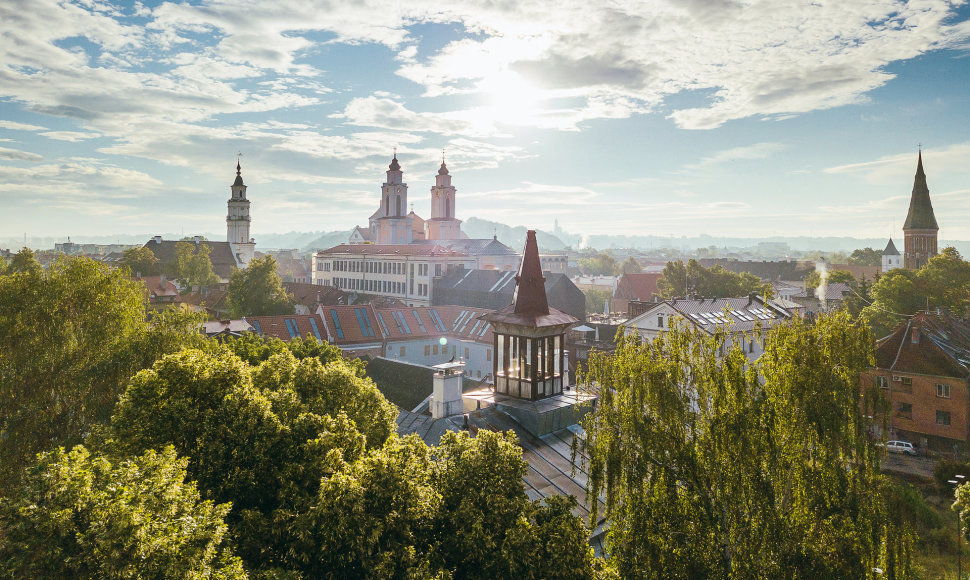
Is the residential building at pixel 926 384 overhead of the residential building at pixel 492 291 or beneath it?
beneath

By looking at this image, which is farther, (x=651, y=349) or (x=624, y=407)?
(x=651, y=349)

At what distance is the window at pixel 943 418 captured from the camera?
129 feet

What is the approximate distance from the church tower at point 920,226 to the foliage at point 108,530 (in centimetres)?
10636

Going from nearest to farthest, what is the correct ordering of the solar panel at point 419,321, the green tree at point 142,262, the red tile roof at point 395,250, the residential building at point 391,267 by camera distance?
1. the solar panel at point 419,321
2. the residential building at point 391,267
3. the red tile roof at point 395,250
4. the green tree at point 142,262

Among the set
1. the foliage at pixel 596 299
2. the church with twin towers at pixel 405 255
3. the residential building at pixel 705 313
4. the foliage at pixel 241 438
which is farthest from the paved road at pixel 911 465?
the foliage at pixel 596 299

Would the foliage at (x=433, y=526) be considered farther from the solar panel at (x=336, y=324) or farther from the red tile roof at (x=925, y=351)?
the solar panel at (x=336, y=324)

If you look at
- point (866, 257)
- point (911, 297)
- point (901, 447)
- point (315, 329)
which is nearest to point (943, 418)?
point (901, 447)

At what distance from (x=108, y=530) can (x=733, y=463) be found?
11274 mm

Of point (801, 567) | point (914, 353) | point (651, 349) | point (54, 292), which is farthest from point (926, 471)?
point (54, 292)

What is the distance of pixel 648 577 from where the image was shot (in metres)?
11.5

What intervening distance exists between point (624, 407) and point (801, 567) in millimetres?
5316

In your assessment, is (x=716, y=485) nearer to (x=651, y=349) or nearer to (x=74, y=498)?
(x=651, y=349)

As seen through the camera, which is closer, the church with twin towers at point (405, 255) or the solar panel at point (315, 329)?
the solar panel at point (315, 329)

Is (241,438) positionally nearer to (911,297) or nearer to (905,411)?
(905,411)
